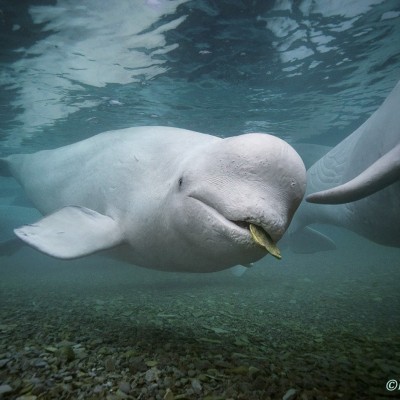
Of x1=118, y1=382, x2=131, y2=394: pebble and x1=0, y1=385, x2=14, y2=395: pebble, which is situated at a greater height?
x1=0, y1=385, x2=14, y2=395: pebble

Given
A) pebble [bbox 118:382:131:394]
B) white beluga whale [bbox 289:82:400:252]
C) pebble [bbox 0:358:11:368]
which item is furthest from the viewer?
white beluga whale [bbox 289:82:400:252]

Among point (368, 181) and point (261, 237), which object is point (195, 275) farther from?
point (261, 237)

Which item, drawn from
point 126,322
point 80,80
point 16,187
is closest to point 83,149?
point 126,322

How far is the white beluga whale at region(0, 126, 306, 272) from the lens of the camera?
10.1ft

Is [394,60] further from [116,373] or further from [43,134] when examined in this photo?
[43,134]

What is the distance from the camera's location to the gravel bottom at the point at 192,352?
2420 mm

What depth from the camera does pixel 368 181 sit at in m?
4.48

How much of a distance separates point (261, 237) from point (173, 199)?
60.1 inches

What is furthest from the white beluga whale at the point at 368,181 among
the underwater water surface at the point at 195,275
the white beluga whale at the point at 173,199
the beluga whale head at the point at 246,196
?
the underwater water surface at the point at 195,275

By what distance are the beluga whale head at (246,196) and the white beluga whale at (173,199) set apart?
10 millimetres

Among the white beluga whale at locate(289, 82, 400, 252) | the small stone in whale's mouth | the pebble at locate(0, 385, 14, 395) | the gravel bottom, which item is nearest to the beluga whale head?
the small stone in whale's mouth

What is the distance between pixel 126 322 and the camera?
4406 millimetres

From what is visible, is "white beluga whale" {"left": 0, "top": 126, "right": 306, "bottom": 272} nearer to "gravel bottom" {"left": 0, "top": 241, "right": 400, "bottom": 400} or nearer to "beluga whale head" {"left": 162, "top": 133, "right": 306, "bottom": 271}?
"beluga whale head" {"left": 162, "top": 133, "right": 306, "bottom": 271}

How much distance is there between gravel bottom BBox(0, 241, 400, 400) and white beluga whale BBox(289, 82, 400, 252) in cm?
201
